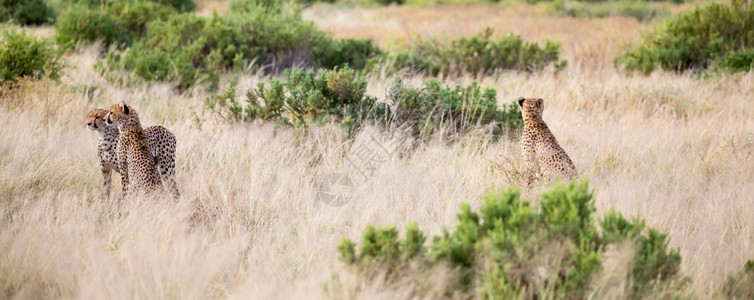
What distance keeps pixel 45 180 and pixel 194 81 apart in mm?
3906

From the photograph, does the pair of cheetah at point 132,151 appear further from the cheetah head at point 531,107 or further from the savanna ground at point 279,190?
the cheetah head at point 531,107

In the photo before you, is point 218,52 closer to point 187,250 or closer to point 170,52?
point 170,52

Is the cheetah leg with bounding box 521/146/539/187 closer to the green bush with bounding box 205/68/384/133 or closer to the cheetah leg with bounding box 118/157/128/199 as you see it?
the green bush with bounding box 205/68/384/133

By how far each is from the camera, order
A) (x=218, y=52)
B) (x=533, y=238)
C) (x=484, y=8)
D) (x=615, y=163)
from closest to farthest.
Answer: (x=533, y=238) < (x=615, y=163) < (x=218, y=52) < (x=484, y=8)

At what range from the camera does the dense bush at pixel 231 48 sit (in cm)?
905

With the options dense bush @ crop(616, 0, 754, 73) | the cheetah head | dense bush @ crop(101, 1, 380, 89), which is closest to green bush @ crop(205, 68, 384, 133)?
the cheetah head

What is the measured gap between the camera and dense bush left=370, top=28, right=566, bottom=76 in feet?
34.9

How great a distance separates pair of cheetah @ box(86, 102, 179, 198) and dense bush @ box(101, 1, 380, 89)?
4110 mm

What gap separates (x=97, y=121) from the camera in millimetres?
4527

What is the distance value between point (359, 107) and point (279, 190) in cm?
203

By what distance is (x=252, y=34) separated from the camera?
1089 centimetres

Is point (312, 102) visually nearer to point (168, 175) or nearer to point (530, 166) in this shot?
point (168, 175)

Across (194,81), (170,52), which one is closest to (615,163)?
(194,81)

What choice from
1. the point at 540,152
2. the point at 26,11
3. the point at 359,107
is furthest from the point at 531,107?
the point at 26,11
